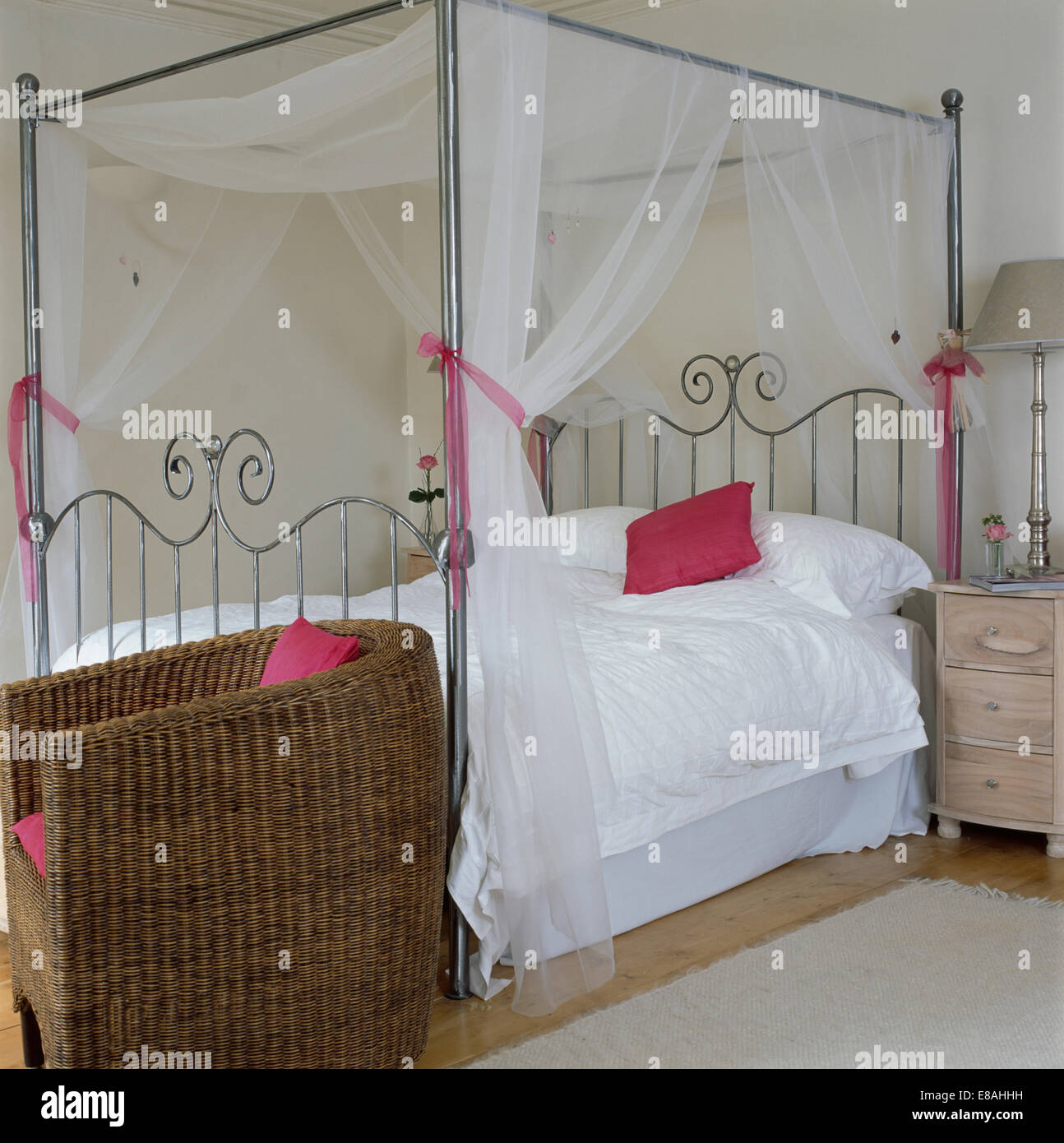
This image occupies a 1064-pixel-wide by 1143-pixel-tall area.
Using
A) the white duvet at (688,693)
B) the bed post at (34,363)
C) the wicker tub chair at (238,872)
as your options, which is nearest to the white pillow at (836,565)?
the white duvet at (688,693)

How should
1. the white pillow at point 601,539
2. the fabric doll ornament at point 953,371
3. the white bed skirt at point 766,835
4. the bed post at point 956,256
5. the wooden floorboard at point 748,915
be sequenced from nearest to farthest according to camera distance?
1. the wooden floorboard at point 748,915
2. the white bed skirt at point 766,835
3. the fabric doll ornament at point 953,371
4. the bed post at point 956,256
5. the white pillow at point 601,539

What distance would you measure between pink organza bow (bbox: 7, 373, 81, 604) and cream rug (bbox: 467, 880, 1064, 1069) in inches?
83.0

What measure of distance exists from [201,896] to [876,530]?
8.87ft

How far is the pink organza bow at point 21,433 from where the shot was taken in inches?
144

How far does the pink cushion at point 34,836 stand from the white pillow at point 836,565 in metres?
2.17

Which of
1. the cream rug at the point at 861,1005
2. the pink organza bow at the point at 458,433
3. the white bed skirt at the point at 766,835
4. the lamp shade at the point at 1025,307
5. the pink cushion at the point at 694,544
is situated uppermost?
the lamp shade at the point at 1025,307

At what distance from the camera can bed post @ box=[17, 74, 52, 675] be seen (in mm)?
3598

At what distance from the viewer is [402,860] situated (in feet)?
7.47

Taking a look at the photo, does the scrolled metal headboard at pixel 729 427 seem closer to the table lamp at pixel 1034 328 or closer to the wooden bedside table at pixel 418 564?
the table lamp at pixel 1034 328

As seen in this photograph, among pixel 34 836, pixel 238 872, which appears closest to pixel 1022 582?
pixel 238 872

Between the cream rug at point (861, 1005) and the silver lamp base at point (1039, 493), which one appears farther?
Result: the silver lamp base at point (1039, 493)

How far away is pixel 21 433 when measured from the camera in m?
3.72

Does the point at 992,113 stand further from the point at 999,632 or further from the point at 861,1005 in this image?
the point at 861,1005
